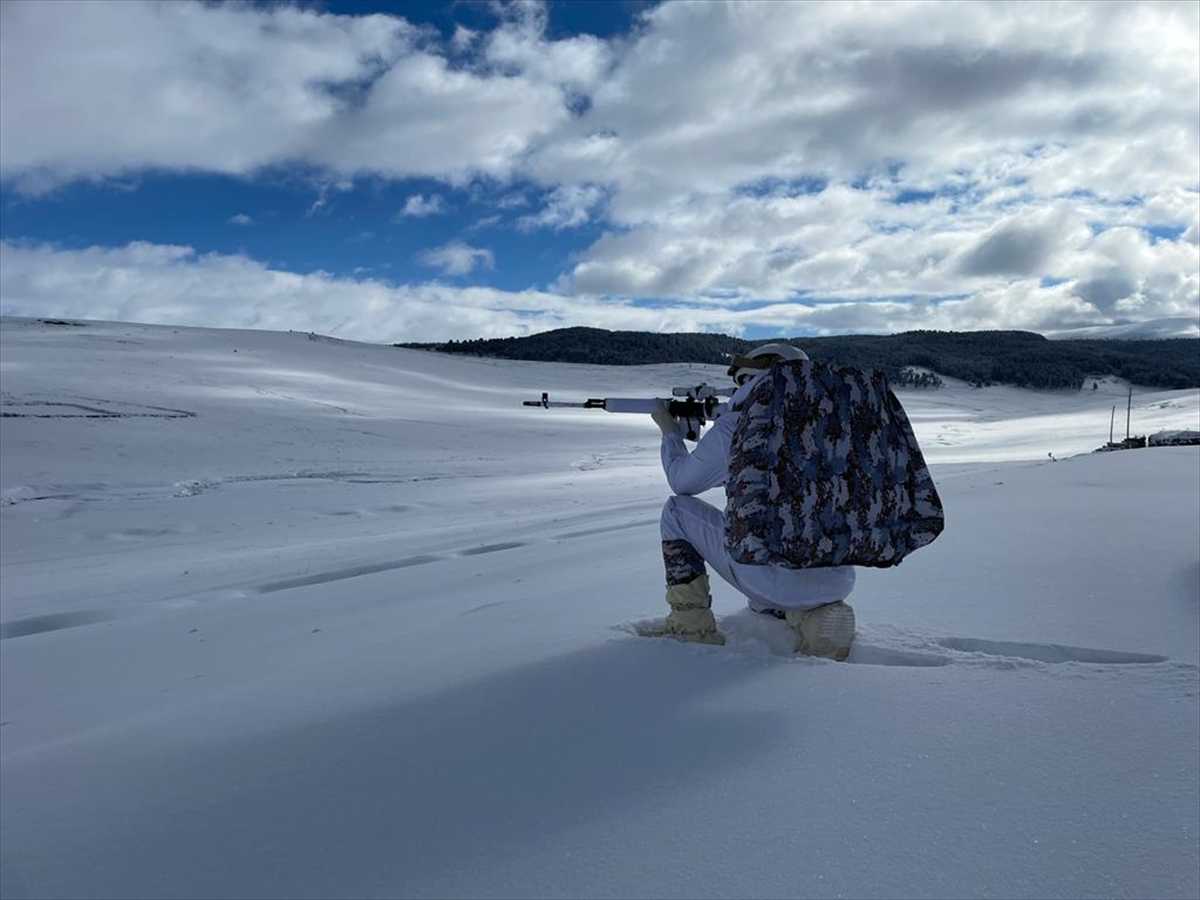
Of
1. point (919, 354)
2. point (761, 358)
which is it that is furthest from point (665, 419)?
point (919, 354)

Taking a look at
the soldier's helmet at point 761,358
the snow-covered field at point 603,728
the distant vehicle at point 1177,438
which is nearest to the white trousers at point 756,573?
the snow-covered field at point 603,728

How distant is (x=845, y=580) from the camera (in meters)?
2.62

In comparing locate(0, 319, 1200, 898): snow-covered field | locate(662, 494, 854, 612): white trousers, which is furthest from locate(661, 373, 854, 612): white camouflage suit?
locate(0, 319, 1200, 898): snow-covered field

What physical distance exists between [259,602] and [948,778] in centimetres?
414

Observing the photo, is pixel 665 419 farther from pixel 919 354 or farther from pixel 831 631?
pixel 919 354

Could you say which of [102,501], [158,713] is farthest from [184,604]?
[102,501]

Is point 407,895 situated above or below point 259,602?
above

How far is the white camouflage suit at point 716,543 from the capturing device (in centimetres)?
261

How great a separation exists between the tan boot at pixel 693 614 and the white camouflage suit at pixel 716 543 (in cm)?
4

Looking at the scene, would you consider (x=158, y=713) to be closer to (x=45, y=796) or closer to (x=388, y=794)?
(x=45, y=796)

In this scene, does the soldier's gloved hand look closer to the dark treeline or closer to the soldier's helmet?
the soldier's helmet

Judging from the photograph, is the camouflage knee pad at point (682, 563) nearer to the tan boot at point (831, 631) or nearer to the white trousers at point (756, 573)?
the white trousers at point (756, 573)

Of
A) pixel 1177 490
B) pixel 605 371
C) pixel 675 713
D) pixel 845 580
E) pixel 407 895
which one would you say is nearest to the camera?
pixel 407 895

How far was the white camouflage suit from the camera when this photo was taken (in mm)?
2605
